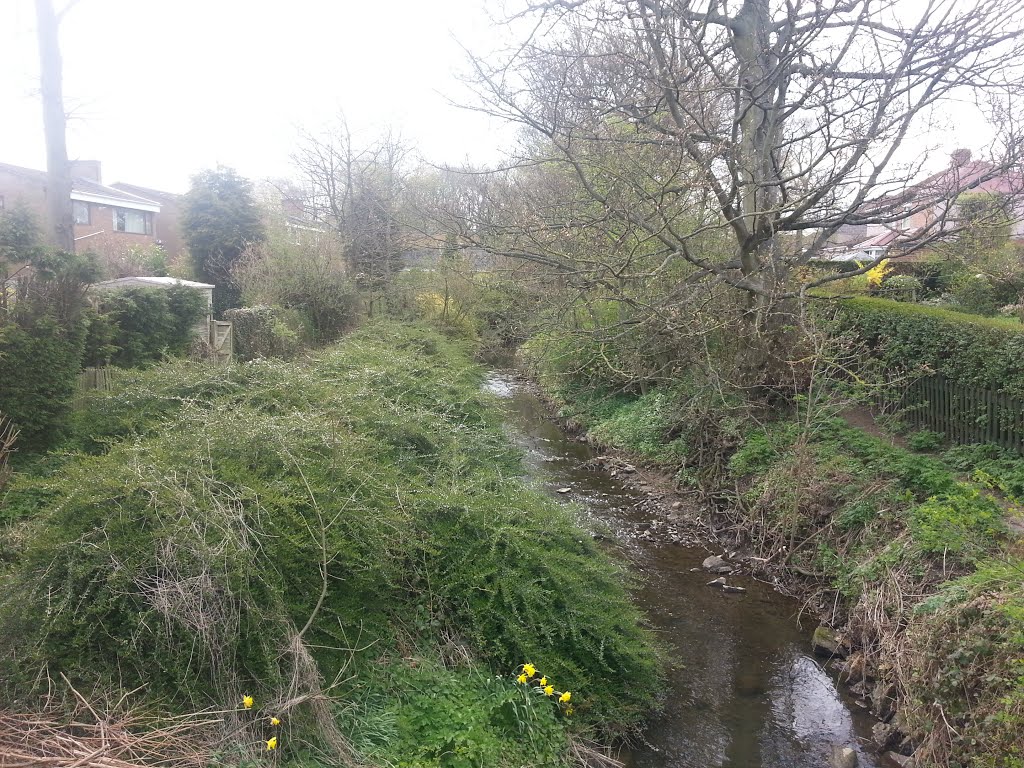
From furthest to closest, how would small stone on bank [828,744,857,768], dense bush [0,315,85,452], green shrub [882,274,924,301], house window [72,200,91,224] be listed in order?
house window [72,200,91,224] < green shrub [882,274,924,301] < dense bush [0,315,85,452] < small stone on bank [828,744,857,768]

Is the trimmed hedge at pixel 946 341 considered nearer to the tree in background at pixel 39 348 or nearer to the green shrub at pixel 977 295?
the green shrub at pixel 977 295

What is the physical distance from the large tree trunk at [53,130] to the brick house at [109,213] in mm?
7876

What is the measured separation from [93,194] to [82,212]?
910mm

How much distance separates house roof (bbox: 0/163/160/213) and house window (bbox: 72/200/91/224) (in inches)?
14.3

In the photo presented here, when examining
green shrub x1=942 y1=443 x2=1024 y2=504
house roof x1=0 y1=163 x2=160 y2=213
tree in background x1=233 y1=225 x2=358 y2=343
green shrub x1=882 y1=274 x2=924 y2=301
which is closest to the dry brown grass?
green shrub x1=942 y1=443 x2=1024 y2=504

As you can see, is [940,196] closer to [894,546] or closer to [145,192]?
[894,546]

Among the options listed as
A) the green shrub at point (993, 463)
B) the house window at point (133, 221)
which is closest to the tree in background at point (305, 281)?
the green shrub at point (993, 463)

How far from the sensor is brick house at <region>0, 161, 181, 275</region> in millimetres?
24523

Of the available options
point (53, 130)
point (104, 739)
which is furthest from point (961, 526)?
point (53, 130)

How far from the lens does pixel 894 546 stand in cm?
663

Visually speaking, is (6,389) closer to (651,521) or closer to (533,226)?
(533,226)

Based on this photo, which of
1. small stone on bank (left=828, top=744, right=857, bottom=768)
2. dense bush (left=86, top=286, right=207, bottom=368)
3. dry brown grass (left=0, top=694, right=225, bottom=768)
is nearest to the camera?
dry brown grass (left=0, top=694, right=225, bottom=768)

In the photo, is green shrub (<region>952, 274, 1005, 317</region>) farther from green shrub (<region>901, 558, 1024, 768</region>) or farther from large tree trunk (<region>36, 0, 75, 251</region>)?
large tree trunk (<region>36, 0, 75, 251</region>)

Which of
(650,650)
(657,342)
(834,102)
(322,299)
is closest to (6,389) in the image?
(650,650)
